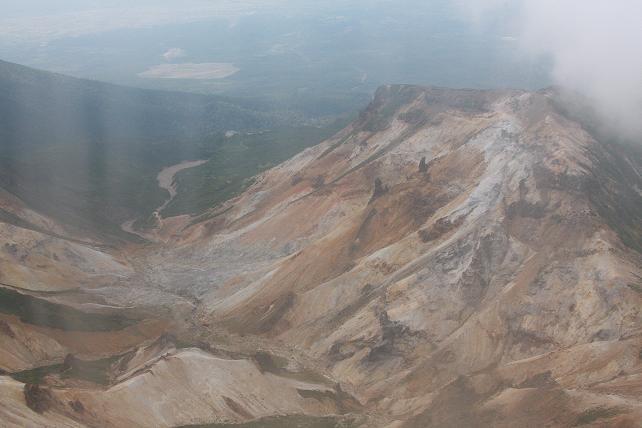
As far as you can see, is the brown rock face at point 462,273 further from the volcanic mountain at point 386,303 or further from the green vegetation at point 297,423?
the green vegetation at point 297,423

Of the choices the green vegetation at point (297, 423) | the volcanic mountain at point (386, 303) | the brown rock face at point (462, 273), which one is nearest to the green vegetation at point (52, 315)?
the volcanic mountain at point (386, 303)

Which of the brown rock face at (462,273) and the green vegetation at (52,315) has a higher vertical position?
the brown rock face at (462,273)

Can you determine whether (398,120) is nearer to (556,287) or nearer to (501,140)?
(501,140)

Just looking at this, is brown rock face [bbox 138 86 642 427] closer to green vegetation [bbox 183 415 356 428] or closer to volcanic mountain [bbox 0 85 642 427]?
volcanic mountain [bbox 0 85 642 427]

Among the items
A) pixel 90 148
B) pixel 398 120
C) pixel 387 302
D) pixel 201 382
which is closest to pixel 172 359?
pixel 201 382

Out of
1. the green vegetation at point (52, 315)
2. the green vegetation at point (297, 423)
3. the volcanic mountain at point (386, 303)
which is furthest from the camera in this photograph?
the green vegetation at point (52, 315)

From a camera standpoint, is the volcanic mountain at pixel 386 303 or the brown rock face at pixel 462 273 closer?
the volcanic mountain at pixel 386 303

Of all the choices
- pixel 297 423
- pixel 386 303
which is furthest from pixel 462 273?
pixel 297 423
